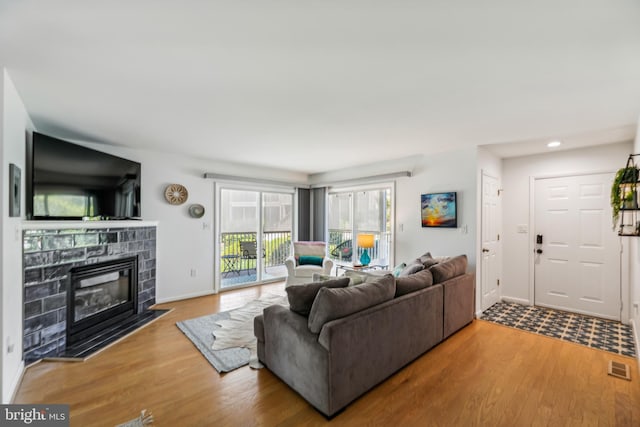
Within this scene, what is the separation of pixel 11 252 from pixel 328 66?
2700 mm

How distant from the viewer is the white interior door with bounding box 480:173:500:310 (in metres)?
3.89

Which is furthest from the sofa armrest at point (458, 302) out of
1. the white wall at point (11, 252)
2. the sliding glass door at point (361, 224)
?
the white wall at point (11, 252)

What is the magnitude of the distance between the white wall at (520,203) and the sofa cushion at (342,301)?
3162 millimetres

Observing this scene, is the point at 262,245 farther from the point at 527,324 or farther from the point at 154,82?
the point at 527,324

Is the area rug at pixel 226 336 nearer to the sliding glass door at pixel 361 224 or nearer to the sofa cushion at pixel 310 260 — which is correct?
the sofa cushion at pixel 310 260

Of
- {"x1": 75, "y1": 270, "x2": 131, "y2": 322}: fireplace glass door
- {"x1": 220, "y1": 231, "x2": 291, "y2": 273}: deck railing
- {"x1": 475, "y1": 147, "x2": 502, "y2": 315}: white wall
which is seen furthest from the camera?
{"x1": 220, "y1": 231, "x2": 291, "y2": 273}: deck railing

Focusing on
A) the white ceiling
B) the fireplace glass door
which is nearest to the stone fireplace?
the fireplace glass door

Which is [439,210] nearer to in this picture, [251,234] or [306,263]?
[306,263]

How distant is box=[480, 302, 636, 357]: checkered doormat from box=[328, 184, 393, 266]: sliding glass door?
1.74 meters

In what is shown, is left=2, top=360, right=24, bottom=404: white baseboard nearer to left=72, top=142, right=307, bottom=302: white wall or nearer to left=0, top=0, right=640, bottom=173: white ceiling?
left=72, top=142, right=307, bottom=302: white wall

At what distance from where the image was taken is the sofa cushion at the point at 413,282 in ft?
8.35

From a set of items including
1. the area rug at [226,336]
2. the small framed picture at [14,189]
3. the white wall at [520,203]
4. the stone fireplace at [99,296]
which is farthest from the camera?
the white wall at [520,203]

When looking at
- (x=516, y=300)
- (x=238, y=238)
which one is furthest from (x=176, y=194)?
(x=516, y=300)

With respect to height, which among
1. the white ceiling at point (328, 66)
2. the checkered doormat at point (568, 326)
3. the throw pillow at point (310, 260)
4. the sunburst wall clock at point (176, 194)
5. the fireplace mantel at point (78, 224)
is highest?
the white ceiling at point (328, 66)
